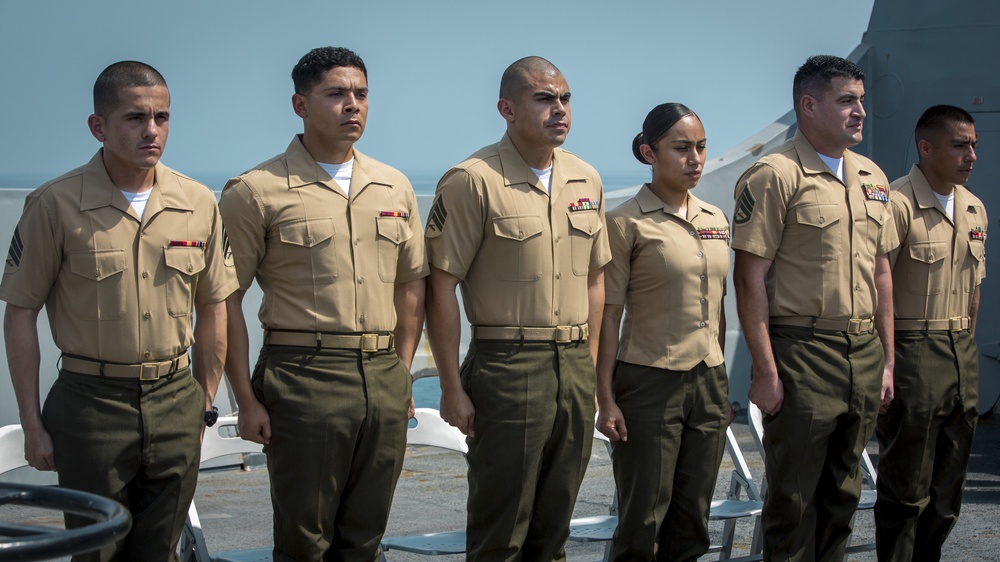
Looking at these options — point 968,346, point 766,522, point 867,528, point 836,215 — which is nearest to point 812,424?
point 766,522

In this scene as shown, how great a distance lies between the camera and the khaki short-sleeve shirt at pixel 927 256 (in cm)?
486

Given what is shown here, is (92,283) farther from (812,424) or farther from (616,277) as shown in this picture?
(812,424)

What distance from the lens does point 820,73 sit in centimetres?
439

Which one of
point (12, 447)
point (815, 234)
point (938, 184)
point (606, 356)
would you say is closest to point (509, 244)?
point (606, 356)

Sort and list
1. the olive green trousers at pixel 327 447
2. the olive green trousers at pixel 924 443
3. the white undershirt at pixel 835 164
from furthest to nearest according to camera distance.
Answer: the olive green trousers at pixel 924 443
the white undershirt at pixel 835 164
the olive green trousers at pixel 327 447

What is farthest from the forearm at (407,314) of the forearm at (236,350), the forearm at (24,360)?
the forearm at (24,360)

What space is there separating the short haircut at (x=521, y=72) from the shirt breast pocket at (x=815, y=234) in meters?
1.04

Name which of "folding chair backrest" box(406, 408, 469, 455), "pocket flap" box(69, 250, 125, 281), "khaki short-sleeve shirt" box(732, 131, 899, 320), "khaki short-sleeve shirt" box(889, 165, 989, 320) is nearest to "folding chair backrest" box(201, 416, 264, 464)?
"folding chair backrest" box(406, 408, 469, 455)

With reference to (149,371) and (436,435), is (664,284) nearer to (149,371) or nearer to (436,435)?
(436,435)

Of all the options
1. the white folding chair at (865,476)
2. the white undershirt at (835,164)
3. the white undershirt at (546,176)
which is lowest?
the white folding chair at (865,476)

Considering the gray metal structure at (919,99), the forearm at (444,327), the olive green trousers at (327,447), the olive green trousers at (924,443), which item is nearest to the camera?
the olive green trousers at (327,447)

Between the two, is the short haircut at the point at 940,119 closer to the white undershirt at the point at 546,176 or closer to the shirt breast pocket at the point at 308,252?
the white undershirt at the point at 546,176

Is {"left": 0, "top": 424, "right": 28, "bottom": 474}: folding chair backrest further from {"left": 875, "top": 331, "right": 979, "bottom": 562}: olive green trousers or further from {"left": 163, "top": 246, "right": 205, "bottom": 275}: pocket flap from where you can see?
{"left": 875, "top": 331, "right": 979, "bottom": 562}: olive green trousers

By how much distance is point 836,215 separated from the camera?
171 inches
